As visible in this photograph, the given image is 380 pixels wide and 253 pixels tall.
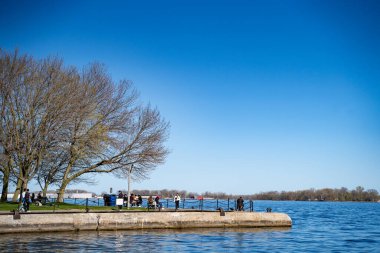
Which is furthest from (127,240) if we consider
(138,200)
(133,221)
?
(138,200)

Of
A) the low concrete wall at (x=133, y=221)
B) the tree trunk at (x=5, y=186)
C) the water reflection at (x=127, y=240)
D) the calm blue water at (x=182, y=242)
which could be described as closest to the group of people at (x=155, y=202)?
the low concrete wall at (x=133, y=221)

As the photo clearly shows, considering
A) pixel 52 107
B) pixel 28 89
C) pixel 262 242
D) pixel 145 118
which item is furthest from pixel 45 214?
pixel 145 118

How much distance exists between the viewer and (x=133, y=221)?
100 feet

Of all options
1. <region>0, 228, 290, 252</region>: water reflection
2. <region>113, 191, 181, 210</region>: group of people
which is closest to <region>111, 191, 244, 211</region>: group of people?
<region>113, 191, 181, 210</region>: group of people

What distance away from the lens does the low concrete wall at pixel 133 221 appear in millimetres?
26859

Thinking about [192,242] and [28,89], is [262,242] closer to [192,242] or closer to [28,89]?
[192,242]

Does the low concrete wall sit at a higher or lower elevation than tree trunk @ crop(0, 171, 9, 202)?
lower

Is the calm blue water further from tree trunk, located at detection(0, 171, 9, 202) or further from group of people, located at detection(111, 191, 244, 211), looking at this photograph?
tree trunk, located at detection(0, 171, 9, 202)

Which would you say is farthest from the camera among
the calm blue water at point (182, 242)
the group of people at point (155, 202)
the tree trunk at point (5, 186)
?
the tree trunk at point (5, 186)

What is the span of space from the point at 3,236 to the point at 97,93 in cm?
1879

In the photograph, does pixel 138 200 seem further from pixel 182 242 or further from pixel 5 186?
pixel 182 242

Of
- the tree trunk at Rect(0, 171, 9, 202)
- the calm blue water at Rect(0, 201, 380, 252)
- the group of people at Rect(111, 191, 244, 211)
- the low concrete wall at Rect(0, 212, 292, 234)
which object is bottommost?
the calm blue water at Rect(0, 201, 380, 252)

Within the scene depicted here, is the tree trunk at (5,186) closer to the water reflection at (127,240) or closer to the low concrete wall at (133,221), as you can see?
the low concrete wall at (133,221)

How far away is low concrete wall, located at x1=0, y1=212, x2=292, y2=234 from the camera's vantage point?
26.9 m
